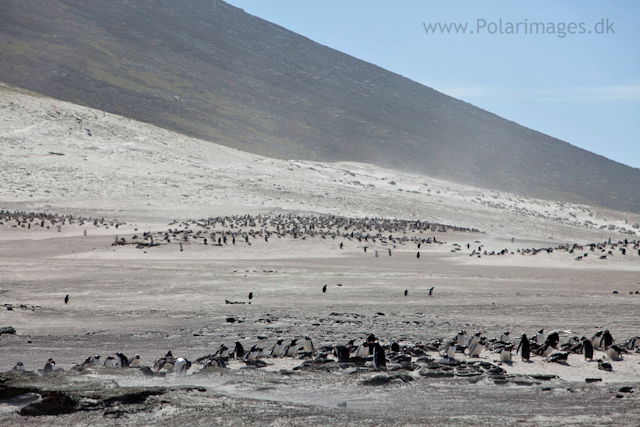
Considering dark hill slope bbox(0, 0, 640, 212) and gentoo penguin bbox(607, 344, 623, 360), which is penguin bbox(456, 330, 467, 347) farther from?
dark hill slope bbox(0, 0, 640, 212)

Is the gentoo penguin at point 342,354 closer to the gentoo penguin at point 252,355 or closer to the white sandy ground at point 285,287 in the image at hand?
the white sandy ground at point 285,287

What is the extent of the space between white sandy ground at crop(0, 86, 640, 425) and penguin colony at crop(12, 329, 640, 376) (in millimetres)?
211

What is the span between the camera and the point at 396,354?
788 cm

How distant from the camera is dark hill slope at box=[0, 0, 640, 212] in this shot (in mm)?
87625

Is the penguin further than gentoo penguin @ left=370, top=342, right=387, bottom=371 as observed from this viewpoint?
Yes

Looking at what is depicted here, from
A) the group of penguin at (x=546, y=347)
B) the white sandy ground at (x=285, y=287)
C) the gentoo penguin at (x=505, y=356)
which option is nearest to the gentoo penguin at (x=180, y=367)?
the white sandy ground at (x=285, y=287)

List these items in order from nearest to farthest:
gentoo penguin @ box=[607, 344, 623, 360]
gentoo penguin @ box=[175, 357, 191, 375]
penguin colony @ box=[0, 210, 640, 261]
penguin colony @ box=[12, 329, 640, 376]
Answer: gentoo penguin @ box=[175, 357, 191, 375] → penguin colony @ box=[12, 329, 640, 376] → gentoo penguin @ box=[607, 344, 623, 360] → penguin colony @ box=[0, 210, 640, 261]

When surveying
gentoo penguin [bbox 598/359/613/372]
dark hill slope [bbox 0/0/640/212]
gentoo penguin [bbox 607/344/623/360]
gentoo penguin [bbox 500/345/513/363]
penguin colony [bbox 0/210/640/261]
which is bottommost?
gentoo penguin [bbox 500/345/513/363]

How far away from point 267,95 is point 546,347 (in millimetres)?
100944

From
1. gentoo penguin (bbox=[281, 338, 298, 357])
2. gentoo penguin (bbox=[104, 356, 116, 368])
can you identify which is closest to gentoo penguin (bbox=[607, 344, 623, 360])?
gentoo penguin (bbox=[281, 338, 298, 357])

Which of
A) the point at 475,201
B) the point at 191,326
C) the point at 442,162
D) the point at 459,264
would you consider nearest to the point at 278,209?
the point at 459,264

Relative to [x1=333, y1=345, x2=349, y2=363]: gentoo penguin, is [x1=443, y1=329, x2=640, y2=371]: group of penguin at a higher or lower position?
higher

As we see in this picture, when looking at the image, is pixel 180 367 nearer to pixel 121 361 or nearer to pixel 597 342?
pixel 121 361

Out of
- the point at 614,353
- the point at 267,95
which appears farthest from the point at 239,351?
the point at 267,95
